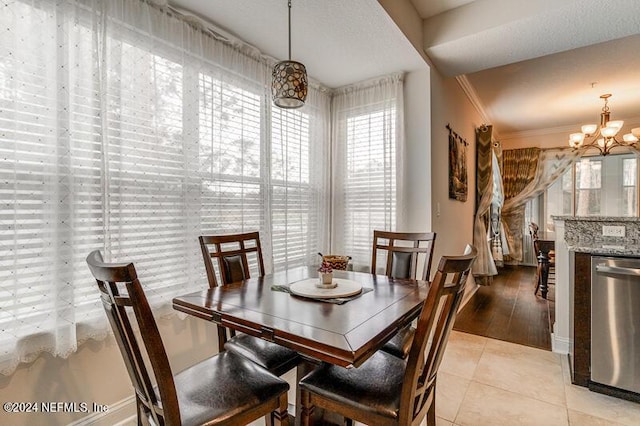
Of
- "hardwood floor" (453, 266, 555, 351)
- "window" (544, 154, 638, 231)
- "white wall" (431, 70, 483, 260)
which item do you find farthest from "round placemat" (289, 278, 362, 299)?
"window" (544, 154, 638, 231)

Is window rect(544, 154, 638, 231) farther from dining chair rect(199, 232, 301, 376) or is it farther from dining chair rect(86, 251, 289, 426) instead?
dining chair rect(86, 251, 289, 426)

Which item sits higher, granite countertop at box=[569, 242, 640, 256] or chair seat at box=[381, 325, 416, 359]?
granite countertop at box=[569, 242, 640, 256]

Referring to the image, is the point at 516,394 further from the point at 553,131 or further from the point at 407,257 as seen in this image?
the point at 553,131

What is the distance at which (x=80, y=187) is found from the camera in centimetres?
152

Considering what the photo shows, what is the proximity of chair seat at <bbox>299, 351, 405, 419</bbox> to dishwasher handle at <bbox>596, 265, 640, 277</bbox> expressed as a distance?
5.25 ft

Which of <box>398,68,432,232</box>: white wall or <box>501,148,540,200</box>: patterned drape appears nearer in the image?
<box>398,68,432,232</box>: white wall

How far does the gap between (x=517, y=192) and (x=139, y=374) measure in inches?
269

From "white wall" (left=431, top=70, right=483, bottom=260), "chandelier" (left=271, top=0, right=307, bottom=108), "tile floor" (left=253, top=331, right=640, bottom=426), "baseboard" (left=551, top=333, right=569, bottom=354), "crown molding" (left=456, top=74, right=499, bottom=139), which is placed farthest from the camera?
"crown molding" (left=456, top=74, right=499, bottom=139)

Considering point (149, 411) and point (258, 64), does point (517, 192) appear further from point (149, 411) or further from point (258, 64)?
point (149, 411)

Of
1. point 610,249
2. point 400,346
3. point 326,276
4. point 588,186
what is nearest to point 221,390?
point 326,276

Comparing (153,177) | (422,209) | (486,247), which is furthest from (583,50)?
(153,177)

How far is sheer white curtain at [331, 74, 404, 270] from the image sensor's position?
9.67ft

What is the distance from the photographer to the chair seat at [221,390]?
1080mm

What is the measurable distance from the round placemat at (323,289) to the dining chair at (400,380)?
305mm
